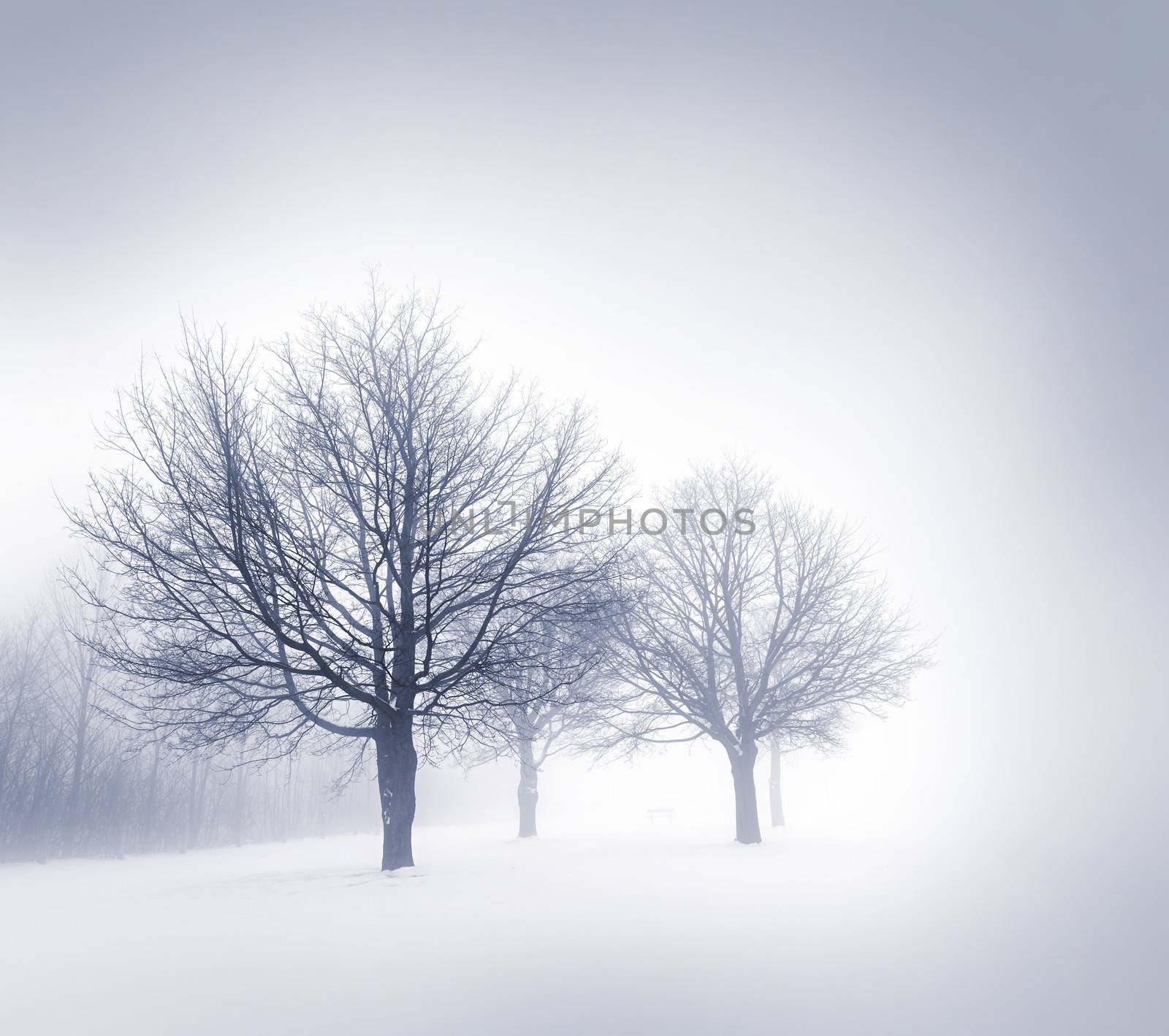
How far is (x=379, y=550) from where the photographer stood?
14.1m

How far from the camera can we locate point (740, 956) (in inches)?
257

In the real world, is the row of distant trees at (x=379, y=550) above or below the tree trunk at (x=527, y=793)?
above

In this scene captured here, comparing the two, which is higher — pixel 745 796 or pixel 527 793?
pixel 745 796

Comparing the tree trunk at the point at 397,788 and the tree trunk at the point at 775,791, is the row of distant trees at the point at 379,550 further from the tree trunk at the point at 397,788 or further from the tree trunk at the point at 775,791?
the tree trunk at the point at 775,791

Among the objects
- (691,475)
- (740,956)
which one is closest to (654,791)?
(691,475)

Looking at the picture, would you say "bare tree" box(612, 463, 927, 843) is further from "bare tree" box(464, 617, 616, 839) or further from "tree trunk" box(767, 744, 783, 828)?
"tree trunk" box(767, 744, 783, 828)

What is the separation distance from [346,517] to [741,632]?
1192 cm

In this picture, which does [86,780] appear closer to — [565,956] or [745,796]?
[745,796]

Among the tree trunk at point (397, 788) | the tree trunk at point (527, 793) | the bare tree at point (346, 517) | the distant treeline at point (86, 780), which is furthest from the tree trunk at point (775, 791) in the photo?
the tree trunk at point (397, 788)

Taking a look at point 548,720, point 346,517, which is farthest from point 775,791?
point 346,517

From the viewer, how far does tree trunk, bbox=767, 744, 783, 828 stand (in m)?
27.7

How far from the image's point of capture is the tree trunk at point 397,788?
13234mm

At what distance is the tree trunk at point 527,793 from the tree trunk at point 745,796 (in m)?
8.20

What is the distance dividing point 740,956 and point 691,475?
1778cm
